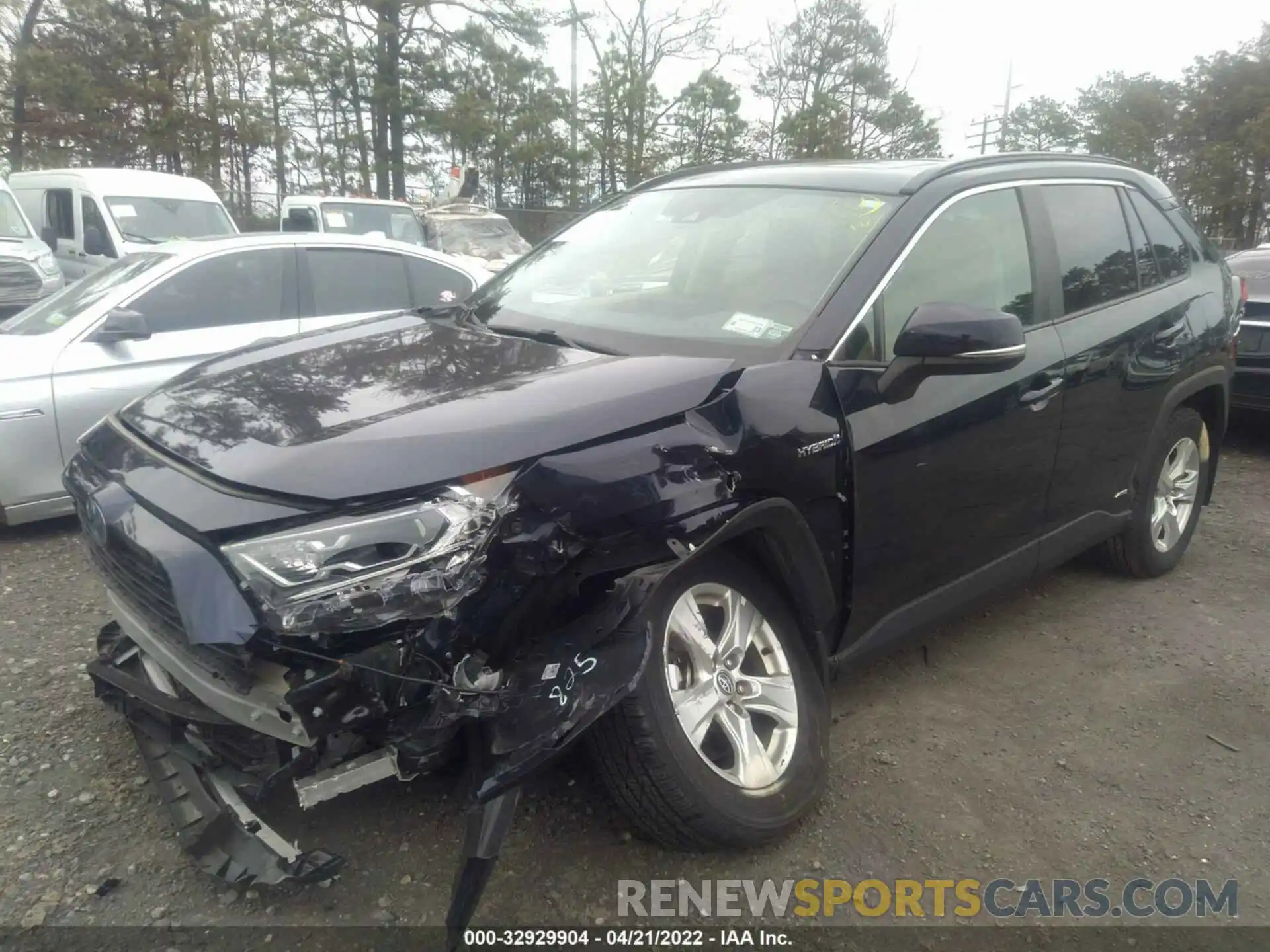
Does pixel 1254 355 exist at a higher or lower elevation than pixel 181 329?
lower

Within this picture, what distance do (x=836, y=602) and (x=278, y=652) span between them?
5.08ft

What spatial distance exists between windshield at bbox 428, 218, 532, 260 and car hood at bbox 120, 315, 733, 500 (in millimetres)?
14046

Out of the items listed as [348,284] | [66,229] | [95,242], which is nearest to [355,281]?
[348,284]

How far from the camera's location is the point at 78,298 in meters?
5.27

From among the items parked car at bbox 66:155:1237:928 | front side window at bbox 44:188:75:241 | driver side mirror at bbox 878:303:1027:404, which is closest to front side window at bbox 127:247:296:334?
parked car at bbox 66:155:1237:928

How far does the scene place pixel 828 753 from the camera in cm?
265

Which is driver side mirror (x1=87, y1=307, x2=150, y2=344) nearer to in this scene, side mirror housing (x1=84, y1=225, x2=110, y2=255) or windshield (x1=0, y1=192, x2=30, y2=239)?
windshield (x1=0, y1=192, x2=30, y2=239)

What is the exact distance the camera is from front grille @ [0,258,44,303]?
859cm

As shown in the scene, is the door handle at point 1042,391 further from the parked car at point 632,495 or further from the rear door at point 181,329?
the rear door at point 181,329

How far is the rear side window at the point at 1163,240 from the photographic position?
4051mm

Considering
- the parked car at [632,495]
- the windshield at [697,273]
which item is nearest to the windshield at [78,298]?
the parked car at [632,495]

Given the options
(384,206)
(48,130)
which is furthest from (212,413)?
(48,130)

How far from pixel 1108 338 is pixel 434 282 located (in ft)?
14.4

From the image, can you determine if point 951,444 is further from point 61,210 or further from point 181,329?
point 61,210
